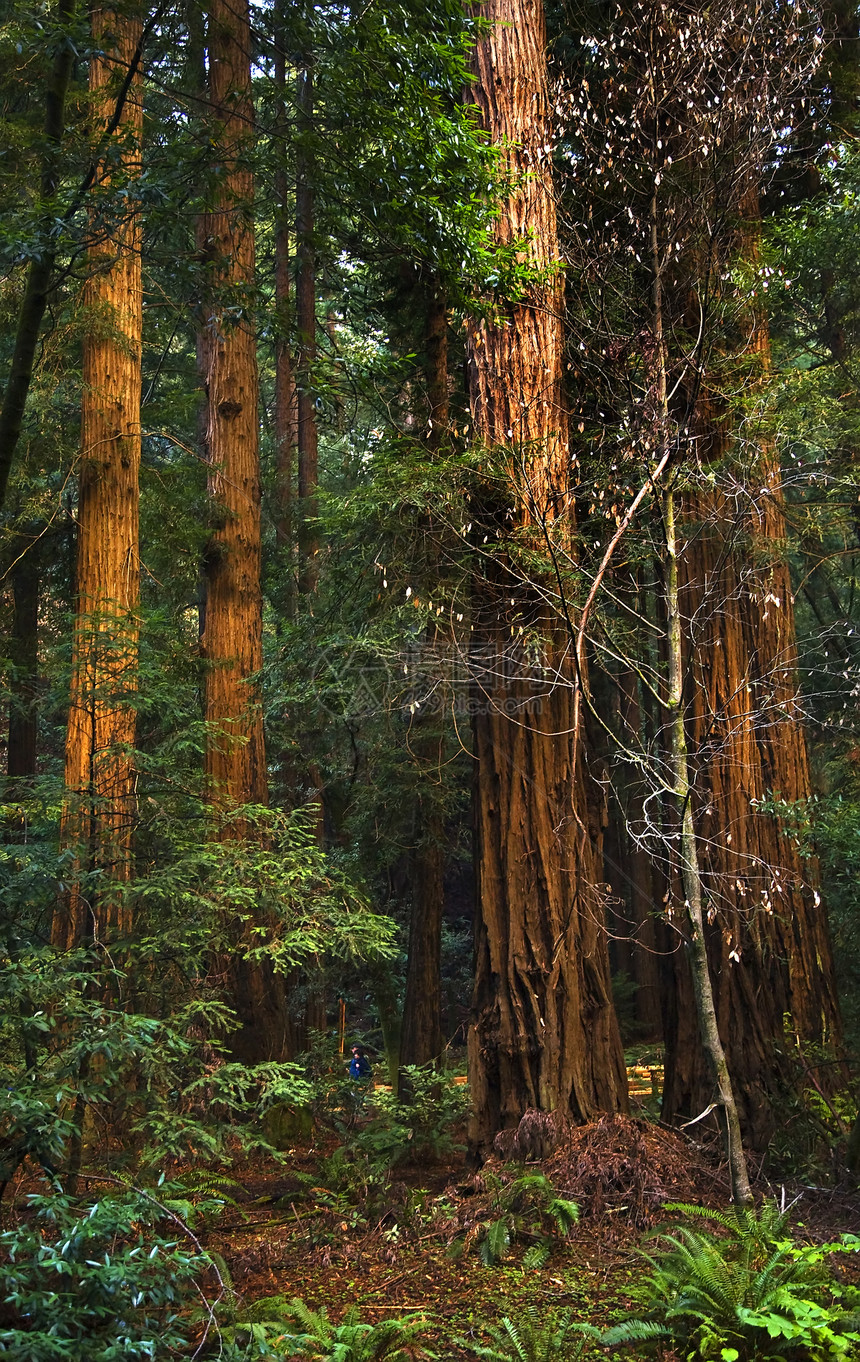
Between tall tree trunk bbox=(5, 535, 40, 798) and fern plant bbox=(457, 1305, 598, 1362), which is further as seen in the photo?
tall tree trunk bbox=(5, 535, 40, 798)

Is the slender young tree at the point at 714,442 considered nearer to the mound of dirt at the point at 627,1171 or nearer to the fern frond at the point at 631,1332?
the mound of dirt at the point at 627,1171

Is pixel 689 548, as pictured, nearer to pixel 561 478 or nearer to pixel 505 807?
pixel 561 478

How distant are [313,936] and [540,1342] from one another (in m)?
2.13

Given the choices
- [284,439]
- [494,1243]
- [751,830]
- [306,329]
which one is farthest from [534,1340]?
[284,439]

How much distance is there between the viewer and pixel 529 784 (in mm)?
6691

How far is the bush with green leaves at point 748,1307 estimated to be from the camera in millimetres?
3969

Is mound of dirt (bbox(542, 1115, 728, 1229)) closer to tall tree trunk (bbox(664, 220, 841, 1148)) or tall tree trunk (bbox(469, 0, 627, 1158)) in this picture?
tall tree trunk (bbox(469, 0, 627, 1158))

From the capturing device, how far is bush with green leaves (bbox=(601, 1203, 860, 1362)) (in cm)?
397

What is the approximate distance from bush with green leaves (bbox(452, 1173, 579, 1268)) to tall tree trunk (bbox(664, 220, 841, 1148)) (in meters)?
1.98

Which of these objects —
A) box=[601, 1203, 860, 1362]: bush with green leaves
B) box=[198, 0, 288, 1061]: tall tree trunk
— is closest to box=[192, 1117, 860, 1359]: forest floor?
box=[601, 1203, 860, 1362]: bush with green leaves

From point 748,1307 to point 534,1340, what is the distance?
913 mm

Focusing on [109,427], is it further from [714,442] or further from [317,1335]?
[317,1335]

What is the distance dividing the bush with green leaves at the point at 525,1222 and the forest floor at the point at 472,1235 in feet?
0.11

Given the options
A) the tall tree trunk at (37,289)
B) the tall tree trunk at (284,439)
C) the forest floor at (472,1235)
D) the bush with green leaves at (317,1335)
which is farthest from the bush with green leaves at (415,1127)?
the tall tree trunk at (284,439)
